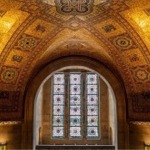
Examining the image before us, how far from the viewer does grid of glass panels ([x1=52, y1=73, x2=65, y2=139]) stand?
15.9 metres

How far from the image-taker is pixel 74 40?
9.83 metres

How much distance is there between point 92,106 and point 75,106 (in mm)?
1053

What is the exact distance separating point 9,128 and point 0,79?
2.08 m

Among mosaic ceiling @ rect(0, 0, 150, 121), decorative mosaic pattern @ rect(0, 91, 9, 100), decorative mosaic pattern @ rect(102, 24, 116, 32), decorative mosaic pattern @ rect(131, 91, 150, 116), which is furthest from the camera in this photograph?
decorative mosaic pattern @ rect(131, 91, 150, 116)

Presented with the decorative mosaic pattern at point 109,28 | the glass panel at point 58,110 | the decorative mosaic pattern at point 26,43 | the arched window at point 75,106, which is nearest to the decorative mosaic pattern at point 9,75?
the decorative mosaic pattern at point 26,43

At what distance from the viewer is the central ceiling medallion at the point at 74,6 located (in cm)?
666

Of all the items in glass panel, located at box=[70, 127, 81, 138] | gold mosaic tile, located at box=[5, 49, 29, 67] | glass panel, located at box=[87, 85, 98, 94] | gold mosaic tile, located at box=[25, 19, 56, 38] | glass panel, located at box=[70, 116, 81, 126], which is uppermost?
gold mosaic tile, located at box=[25, 19, 56, 38]

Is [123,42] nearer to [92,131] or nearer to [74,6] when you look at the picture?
[74,6]

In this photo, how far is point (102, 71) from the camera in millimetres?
11156

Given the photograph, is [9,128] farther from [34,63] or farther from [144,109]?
[144,109]

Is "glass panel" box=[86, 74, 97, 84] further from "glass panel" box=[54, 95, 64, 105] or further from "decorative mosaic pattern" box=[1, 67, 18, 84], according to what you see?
"decorative mosaic pattern" box=[1, 67, 18, 84]

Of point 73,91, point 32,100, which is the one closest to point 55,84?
point 73,91

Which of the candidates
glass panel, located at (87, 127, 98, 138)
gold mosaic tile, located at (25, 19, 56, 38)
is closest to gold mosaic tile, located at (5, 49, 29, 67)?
gold mosaic tile, located at (25, 19, 56, 38)

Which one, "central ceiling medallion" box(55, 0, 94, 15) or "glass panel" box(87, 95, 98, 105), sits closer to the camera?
"central ceiling medallion" box(55, 0, 94, 15)
